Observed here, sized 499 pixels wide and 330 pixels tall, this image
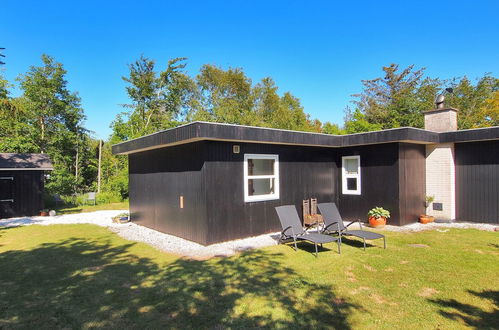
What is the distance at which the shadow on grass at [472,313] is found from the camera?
9.86 ft

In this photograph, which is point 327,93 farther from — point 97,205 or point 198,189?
point 198,189

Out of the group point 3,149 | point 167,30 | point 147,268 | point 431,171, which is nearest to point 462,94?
point 431,171

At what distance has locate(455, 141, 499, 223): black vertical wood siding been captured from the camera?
826cm

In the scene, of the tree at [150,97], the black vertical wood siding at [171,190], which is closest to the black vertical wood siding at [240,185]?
the black vertical wood siding at [171,190]

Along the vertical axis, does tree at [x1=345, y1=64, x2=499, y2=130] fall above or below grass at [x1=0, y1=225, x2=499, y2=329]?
above

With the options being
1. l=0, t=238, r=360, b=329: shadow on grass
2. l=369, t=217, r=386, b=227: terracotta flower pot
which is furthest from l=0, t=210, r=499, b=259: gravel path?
l=0, t=238, r=360, b=329: shadow on grass

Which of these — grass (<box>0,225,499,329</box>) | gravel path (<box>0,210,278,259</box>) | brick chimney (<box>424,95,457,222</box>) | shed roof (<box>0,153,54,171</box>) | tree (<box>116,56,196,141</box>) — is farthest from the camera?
tree (<box>116,56,196,141</box>)

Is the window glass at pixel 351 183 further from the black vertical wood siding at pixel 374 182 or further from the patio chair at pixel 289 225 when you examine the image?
the patio chair at pixel 289 225

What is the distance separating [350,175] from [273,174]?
10.0ft

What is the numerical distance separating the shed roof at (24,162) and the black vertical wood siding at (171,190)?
5276 millimetres

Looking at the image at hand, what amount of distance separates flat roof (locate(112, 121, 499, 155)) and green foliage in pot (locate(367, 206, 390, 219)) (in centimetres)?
199

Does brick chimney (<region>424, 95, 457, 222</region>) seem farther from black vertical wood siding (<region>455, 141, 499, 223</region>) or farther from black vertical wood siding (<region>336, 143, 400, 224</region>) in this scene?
black vertical wood siding (<region>336, 143, 400, 224</region>)

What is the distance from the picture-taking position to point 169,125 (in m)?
23.2

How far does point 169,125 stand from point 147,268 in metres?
19.4
